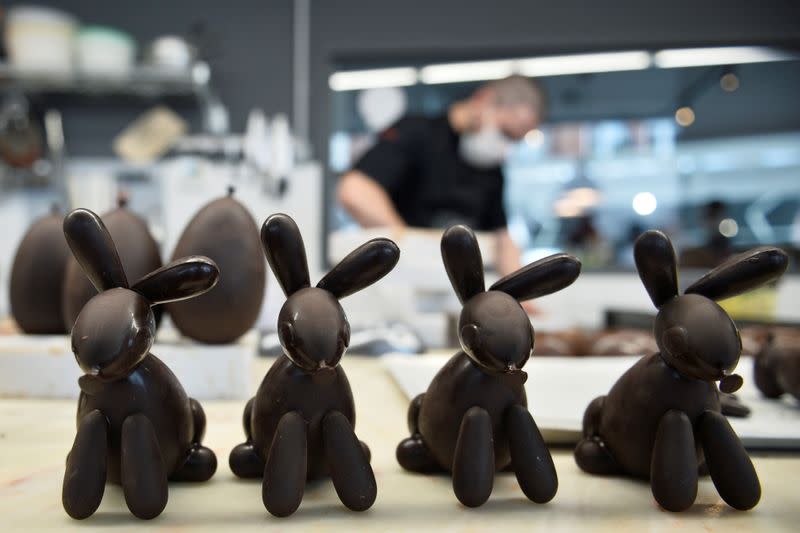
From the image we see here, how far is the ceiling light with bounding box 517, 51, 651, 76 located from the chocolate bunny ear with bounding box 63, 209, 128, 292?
2.55 m

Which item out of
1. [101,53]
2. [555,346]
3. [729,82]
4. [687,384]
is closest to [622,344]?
[555,346]

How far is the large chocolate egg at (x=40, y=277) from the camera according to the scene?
637 mm

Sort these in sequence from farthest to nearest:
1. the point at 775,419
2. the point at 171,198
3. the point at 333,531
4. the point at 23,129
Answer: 1. the point at 23,129
2. the point at 171,198
3. the point at 775,419
4. the point at 333,531

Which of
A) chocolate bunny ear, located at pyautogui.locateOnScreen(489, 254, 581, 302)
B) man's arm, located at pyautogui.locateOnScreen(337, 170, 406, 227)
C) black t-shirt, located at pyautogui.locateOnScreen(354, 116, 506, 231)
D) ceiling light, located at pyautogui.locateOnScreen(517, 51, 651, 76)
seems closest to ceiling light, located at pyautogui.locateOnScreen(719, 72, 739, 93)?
ceiling light, located at pyautogui.locateOnScreen(517, 51, 651, 76)

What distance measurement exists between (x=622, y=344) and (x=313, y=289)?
628mm

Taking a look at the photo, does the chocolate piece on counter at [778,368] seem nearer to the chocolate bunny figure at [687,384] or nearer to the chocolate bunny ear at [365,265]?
the chocolate bunny figure at [687,384]

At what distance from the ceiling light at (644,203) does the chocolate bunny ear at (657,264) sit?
8.37 ft

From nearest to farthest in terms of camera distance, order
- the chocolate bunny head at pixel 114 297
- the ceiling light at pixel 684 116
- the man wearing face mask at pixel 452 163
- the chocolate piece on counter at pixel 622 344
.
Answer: the chocolate bunny head at pixel 114 297
the chocolate piece on counter at pixel 622 344
the man wearing face mask at pixel 452 163
the ceiling light at pixel 684 116

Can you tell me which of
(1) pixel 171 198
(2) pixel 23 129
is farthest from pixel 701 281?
(2) pixel 23 129

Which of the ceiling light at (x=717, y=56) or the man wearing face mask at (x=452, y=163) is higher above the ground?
the ceiling light at (x=717, y=56)

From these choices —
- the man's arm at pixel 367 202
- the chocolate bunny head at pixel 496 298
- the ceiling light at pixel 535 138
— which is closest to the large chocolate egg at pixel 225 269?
the chocolate bunny head at pixel 496 298

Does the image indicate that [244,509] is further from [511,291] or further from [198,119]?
[198,119]

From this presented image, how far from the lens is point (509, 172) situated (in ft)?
8.82

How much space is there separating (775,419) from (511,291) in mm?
295
